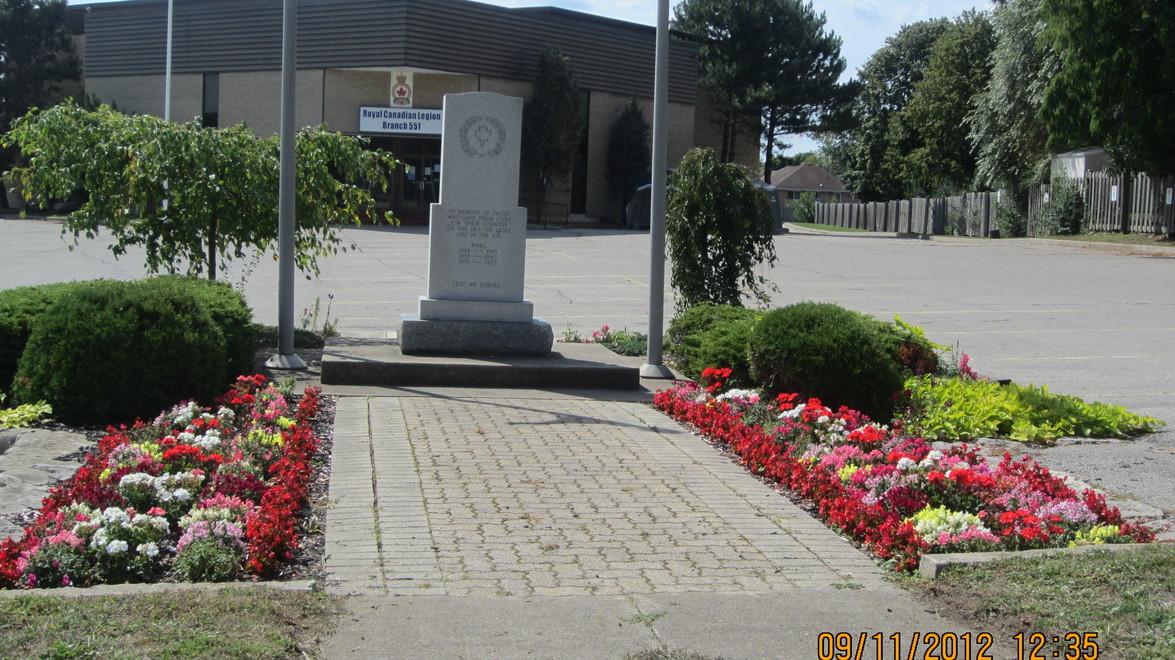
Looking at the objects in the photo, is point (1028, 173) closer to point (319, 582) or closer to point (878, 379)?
point (878, 379)

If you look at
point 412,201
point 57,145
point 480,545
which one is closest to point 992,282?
point 57,145

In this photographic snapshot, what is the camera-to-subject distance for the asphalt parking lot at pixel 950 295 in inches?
432

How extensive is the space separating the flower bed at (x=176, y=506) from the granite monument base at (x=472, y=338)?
110 inches

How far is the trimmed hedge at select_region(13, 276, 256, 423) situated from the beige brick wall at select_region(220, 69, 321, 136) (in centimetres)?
3355

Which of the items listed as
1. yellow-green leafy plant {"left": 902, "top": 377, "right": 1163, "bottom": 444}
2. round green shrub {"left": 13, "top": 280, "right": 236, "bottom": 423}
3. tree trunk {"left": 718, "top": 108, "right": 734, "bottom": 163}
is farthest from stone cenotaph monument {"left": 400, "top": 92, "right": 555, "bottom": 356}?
tree trunk {"left": 718, "top": 108, "right": 734, "bottom": 163}

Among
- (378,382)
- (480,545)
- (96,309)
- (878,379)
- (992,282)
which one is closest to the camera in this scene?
(480,545)

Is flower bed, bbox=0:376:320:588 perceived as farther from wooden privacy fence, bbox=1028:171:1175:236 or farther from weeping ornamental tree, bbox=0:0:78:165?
weeping ornamental tree, bbox=0:0:78:165

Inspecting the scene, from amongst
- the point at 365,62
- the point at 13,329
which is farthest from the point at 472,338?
the point at 365,62

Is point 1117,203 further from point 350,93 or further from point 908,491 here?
point 908,491

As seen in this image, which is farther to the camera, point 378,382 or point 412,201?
point 412,201

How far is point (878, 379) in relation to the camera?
9219 mm

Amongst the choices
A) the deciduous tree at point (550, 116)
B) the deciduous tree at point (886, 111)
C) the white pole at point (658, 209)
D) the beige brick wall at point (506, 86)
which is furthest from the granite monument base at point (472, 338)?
the deciduous tree at point (886, 111)

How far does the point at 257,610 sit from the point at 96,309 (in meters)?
4.65

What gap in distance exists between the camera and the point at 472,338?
10.8 metres
